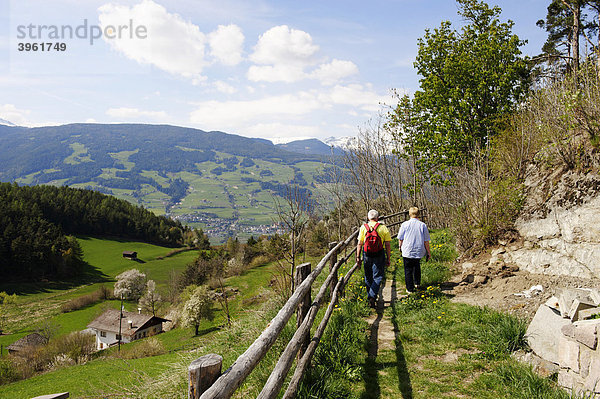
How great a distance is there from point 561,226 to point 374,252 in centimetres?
386

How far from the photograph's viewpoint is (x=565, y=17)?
78.5ft

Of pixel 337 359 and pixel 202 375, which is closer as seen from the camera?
pixel 202 375

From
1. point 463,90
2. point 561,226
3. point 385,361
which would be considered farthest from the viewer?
point 463,90

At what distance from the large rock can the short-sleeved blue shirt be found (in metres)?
3.11

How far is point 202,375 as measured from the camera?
205 cm

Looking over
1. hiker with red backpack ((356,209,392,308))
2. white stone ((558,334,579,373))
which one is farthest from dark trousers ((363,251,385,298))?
white stone ((558,334,579,373))

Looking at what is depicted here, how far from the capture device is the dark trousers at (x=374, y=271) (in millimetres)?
7445

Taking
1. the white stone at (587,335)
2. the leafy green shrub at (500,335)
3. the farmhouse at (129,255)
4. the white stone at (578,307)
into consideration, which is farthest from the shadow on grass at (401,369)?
the farmhouse at (129,255)

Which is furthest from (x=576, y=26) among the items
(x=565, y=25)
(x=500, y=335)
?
(x=500, y=335)

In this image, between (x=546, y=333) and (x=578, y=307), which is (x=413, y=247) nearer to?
(x=546, y=333)

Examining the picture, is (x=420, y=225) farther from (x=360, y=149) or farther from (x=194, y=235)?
(x=194, y=235)

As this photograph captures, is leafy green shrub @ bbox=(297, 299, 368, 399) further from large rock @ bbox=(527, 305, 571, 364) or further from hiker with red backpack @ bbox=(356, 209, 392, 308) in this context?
large rock @ bbox=(527, 305, 571, 364)

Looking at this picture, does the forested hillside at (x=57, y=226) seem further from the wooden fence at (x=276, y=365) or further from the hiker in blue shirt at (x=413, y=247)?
the wooden fence at (x=276, y=365)

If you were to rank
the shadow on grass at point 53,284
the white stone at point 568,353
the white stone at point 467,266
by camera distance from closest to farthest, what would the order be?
the white stone at point 568,353 < the white stone at point 467,266 < the shadow on grass at point 53,284
